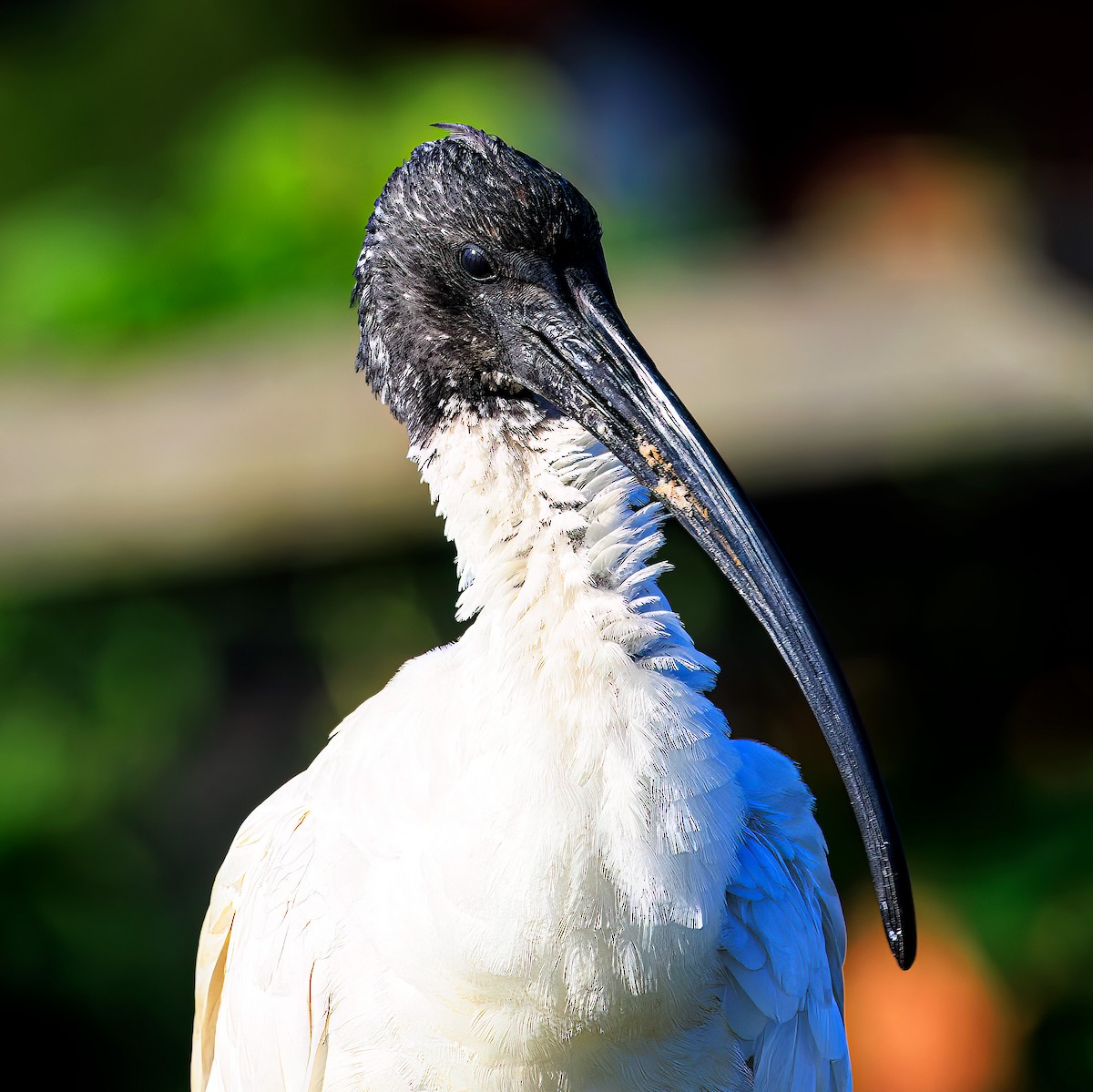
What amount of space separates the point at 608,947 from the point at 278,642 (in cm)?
418

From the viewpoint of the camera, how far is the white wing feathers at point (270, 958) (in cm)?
233

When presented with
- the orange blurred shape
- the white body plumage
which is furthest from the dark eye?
the orange blurred shape

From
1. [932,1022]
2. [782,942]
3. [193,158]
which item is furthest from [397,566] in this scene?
[782,942]

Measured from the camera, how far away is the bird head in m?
2.09

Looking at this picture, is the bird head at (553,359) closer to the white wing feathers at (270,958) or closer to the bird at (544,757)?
the bird at (544,757)

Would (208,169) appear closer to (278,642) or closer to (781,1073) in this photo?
(278,642)

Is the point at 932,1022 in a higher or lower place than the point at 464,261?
lower

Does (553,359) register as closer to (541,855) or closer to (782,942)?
(541,855)

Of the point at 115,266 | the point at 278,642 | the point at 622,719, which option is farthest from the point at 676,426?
the point at 115,266

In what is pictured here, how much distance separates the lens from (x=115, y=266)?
6965 millimetres

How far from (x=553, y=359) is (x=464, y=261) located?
0.21 meters

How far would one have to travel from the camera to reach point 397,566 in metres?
5.72

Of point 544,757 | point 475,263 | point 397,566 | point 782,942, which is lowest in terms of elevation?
point 782,942

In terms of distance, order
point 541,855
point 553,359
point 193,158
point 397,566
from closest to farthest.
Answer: point 541,855 < point 553,359 < point 397,566 < point 193,158
